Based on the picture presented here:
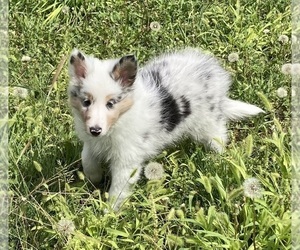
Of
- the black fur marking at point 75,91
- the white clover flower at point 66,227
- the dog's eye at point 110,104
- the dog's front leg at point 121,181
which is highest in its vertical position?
the black fur marking at point 75,91

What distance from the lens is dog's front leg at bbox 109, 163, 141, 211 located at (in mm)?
4223

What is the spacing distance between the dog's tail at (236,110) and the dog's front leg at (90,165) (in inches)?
38.3

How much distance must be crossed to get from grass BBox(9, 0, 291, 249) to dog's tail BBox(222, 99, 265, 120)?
0.44ft

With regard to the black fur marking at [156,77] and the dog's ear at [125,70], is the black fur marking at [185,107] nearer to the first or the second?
the black fur marking at [156,77]

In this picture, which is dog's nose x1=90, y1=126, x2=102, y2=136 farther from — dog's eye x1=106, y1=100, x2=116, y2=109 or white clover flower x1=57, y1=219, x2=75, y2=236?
white clover flower x1=57, y1=219, x2=75, y2=236

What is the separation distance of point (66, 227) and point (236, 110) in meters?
1.67

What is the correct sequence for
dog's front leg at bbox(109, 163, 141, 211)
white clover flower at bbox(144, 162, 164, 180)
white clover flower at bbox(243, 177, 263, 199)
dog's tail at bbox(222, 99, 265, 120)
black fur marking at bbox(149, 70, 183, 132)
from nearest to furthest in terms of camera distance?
white clover flower at bbox(243, 177, 263, 199)
white clover flower at bbox(144, 162, 164, 180)
dog's front leg at bbox(109, 163, 141, 211)
black fur marking at bbox(149, 70, 183, 132)
dog's tail at bbox(222, 99, 265, 120)

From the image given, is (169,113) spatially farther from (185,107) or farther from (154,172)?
(154,172)

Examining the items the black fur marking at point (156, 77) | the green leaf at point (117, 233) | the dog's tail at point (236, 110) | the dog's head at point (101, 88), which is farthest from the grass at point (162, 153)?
the black fur marking at point (156, 77)

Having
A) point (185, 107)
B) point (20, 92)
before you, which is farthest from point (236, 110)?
point (20, 92)

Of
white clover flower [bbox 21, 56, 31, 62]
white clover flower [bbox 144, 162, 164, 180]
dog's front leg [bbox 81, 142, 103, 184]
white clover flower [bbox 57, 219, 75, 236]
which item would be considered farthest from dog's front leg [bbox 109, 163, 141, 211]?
white clover flower [bbox 21, 56, 31, 62]

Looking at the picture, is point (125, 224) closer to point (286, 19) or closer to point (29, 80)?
point (29, 80)

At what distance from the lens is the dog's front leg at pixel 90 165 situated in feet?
14.5

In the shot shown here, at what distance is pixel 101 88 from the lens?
3.98m
